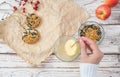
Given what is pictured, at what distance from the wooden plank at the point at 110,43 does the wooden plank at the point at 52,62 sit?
0.02m

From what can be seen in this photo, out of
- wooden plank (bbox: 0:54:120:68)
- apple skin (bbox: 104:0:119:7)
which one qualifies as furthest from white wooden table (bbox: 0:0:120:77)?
apple skin (bbox: 104:0:119:7)

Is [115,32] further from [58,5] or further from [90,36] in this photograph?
[58,5]

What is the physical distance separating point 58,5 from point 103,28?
7.5 inches

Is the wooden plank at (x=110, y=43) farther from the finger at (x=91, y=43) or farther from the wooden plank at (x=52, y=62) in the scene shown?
the finger at (x=91, y=43)

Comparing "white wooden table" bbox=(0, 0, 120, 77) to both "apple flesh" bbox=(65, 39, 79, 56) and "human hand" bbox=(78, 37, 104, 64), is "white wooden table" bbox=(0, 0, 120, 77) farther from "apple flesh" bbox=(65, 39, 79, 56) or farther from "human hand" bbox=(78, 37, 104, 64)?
"human hand" bbox=(78, 37, 104, 64)

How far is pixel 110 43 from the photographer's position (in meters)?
1.14

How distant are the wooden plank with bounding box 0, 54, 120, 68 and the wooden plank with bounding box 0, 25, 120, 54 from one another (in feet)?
0.07

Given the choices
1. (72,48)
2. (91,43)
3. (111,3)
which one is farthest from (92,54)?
(111,3)

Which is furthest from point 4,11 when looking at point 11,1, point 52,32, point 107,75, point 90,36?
point 107,75

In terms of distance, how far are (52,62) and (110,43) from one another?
0.23m

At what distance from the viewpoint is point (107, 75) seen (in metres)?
1.11

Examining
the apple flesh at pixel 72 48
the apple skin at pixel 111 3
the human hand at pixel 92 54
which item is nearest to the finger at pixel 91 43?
the human hand at pixel 92 54

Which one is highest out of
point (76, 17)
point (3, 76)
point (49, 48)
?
point (76, 17)

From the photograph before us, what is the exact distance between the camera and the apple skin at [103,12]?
1.12m
